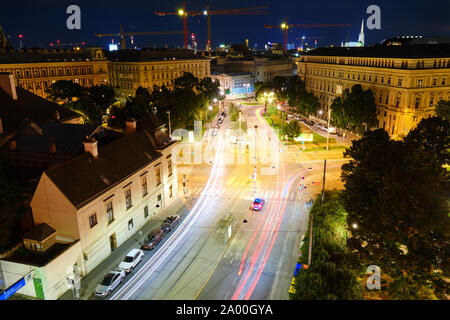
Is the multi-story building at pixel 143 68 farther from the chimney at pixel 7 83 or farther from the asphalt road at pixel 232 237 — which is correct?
the chimney at pixel 7 83

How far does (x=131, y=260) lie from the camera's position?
30859 mm

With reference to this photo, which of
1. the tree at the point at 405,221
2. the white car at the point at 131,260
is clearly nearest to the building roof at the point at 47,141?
the white car at the point at 131,260

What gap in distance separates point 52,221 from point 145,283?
10.0m

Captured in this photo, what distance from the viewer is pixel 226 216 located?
4106 cm

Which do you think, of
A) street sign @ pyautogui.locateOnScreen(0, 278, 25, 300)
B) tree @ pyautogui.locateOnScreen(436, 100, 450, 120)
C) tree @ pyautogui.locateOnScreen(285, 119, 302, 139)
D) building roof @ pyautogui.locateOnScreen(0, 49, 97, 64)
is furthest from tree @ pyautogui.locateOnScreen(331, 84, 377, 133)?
building roof @ pyautogui.locateOnScreen(0, 49, 97, 64)

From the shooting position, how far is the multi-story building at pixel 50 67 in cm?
9506

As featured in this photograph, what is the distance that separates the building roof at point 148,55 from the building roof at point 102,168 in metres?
81.4

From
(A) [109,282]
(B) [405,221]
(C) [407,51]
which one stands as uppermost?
(C) [407,51]

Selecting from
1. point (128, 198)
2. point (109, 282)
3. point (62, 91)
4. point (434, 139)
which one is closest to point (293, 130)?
point (434, 139)

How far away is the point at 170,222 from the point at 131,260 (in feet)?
26.7

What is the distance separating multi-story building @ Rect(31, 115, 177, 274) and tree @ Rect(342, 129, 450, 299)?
2279 centimetres

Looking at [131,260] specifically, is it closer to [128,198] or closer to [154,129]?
[128,198]

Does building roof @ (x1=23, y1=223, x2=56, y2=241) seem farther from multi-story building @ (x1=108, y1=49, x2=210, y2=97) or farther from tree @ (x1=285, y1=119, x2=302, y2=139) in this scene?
multi-story building @ (x1=108, y1=49, x2=210, y2=97)

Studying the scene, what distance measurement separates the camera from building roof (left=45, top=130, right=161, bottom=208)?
28844mm
